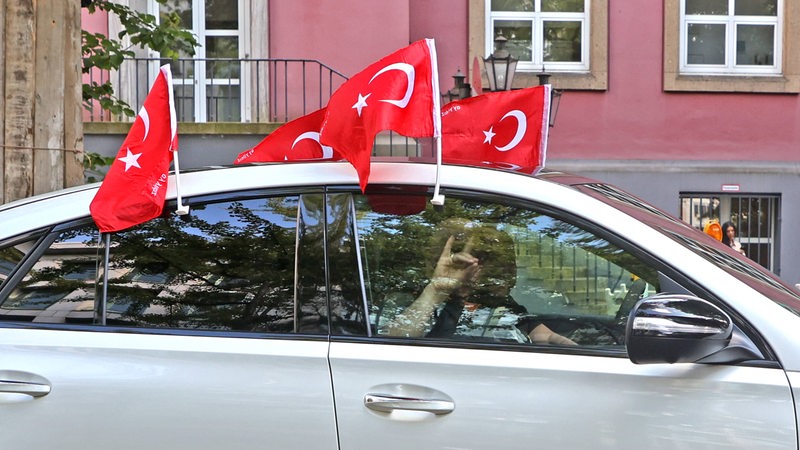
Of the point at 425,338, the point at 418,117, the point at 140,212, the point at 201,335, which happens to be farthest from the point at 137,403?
the point at 418,117

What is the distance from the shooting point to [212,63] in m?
13.9

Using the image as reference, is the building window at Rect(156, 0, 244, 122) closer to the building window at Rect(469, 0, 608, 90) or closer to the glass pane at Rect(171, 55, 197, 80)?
the glass pane at Rect(171, 55, 197, 80)

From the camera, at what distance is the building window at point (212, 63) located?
1391 cm

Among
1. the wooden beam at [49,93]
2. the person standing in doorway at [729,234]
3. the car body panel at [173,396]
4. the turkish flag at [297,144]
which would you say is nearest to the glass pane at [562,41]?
the person standing in doorway at [729,234]

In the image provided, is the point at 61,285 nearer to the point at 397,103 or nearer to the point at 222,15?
the point at 397,103

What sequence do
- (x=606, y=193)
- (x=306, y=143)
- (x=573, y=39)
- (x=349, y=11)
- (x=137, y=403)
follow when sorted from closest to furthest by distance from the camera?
(x=137, y=403), (x=606, y=193), (x=306, y=143), (x=349, y=11), (x=573, y=39)

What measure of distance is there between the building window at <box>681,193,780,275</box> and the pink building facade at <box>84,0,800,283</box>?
2 cm

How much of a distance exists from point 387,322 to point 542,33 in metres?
11.8

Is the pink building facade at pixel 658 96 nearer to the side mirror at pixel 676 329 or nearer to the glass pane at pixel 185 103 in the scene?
the glass pane at pixel 185 103

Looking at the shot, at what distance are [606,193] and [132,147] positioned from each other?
1.46m

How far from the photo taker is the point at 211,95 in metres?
13.3

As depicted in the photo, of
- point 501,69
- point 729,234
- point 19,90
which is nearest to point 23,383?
point 19,90


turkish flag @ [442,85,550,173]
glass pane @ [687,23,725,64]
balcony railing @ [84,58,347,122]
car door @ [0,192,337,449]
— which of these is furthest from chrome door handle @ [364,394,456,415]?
glass pane @ [687,23,725,64]

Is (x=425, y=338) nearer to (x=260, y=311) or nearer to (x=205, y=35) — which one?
(x=260, y=311)
